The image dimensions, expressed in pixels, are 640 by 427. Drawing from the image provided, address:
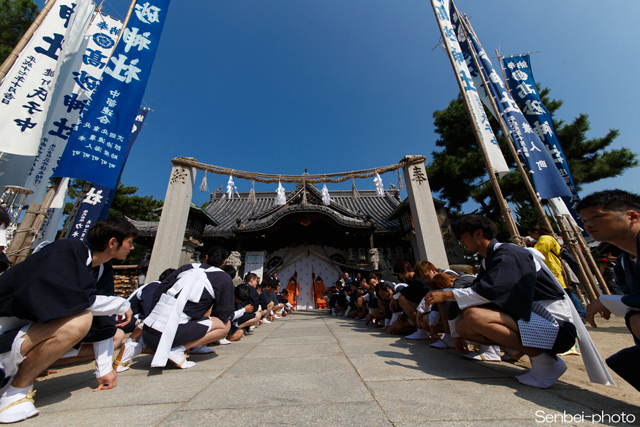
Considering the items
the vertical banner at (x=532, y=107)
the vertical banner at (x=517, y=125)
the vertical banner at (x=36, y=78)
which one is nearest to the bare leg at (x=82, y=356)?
the vertical banner at (x=36, y=78)

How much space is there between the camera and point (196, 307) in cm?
266

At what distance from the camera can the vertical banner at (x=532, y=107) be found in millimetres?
7016

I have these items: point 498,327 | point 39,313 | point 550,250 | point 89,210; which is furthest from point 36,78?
point 550,250

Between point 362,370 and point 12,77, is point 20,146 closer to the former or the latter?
point 12,77

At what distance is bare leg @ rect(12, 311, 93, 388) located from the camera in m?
1.55

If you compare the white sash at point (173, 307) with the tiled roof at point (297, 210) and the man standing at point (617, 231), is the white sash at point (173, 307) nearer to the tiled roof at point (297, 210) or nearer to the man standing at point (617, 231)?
the man standing at point (617, 231)

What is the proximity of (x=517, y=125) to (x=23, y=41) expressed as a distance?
9981 mm

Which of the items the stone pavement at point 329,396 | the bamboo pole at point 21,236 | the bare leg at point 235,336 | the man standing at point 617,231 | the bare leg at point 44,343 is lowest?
the stone pavement at point 329,396

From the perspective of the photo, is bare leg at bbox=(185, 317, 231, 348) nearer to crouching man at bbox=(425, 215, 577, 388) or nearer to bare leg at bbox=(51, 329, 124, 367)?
bare leg at bbox=(51, 329, 124, 367)

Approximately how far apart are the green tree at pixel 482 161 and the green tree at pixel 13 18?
15.7 m

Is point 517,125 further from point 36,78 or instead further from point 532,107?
point 36,78

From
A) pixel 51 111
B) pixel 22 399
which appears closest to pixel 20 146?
pixel 51 111

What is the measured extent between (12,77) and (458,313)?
7.76 m

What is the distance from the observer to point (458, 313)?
2740 millimetres
